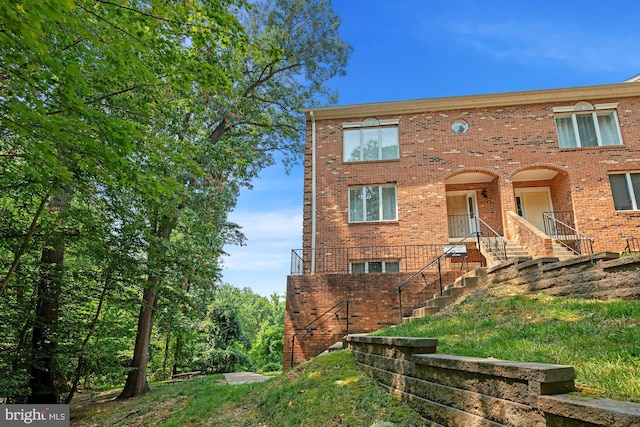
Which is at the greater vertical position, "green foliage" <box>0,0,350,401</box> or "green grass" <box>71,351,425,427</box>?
"green foliage" <box>0,0,350,401</box>

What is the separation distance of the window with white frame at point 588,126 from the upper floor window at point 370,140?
589 cm

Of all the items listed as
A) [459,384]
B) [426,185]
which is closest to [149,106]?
[459,384]

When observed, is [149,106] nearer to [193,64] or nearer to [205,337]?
[193,64]

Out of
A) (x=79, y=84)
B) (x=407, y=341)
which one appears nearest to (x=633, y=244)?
(x=407, y=341)

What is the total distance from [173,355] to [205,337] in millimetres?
2010

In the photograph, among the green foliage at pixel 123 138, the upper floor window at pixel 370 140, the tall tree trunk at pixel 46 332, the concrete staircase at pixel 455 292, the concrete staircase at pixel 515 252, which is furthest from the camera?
the upper floor window at pixel 370 140

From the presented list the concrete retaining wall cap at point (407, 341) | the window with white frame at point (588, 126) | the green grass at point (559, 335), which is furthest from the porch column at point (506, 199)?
the concrete retaining wall cap at point (407, 341)

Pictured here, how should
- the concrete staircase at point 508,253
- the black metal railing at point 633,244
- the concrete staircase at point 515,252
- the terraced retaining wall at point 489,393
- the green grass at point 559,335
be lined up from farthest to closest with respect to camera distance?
the black metal railing at point 633,244, the concrete staircase at point 508,253, the concrete staircase at point 515,252, the green grass at point 559,335, the terraced retaining wall at point 489,393

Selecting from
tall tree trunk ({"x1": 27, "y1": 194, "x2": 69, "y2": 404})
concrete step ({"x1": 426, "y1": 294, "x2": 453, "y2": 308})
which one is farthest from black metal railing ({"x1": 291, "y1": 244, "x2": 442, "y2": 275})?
tall tree trunk ({"x1": 27, "y1": 194, "x2": 69, "y2": 404})

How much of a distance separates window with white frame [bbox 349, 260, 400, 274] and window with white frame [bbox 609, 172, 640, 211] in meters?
7.66

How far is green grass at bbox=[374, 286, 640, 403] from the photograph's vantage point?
282 centimetres

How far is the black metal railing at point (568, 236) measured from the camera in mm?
11755

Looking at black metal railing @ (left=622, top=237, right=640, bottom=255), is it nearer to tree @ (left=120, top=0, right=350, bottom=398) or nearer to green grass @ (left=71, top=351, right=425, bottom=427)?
green grass @ (left=71, top=351, right=425, bottom=427)

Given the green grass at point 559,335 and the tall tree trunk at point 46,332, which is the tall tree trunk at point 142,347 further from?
the green grass at point 559,335
